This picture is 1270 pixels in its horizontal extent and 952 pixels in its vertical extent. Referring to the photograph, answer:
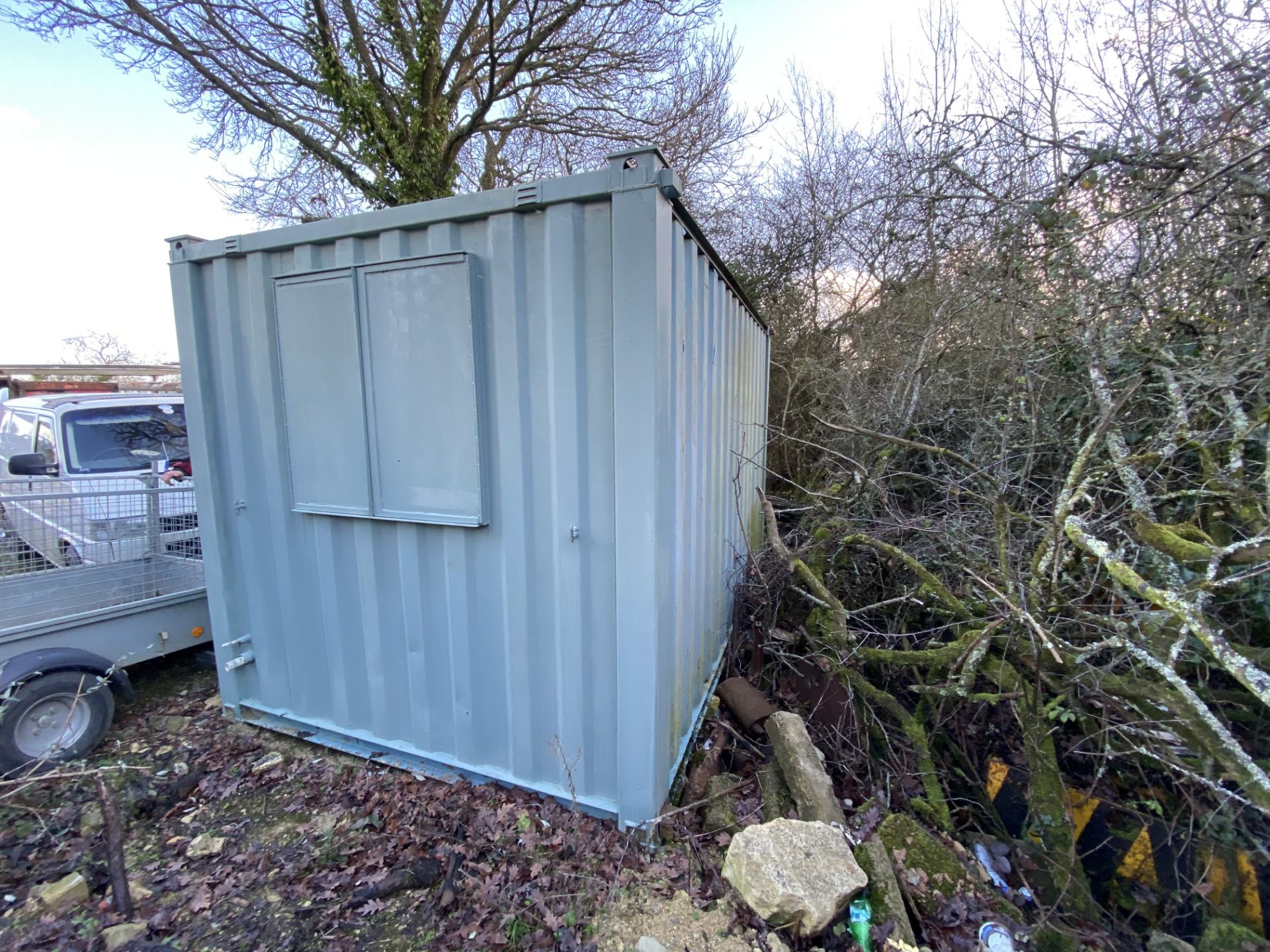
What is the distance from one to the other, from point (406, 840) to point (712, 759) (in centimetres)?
147

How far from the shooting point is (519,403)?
2.15 meters

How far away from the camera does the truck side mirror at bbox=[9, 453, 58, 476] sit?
4152 mm

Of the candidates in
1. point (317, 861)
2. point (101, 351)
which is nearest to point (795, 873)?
point (317, 861)

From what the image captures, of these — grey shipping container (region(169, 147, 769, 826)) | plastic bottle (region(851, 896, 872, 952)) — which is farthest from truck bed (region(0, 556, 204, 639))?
plastic bottle (region(851, 896, 872, 952))

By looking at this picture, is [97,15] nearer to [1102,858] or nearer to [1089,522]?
[1089,522]

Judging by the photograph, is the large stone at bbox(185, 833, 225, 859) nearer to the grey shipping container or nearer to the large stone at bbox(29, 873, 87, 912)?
the large stone at bbox(29, 873, 87, 912)

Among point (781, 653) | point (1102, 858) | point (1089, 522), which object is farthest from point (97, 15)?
point (1102, 858)

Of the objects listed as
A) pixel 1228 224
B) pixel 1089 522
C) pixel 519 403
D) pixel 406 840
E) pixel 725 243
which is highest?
pixel 725 243

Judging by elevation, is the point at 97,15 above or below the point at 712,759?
above

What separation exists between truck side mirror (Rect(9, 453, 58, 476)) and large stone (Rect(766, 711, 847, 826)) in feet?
19.7

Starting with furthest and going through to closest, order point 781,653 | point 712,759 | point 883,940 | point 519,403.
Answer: point 781,653
point 712,759
point 519,403
point 883,940

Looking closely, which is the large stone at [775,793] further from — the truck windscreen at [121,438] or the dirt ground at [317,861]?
the truck windscreen at [121,438]

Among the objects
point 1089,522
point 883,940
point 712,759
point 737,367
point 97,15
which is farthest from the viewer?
point 97,15

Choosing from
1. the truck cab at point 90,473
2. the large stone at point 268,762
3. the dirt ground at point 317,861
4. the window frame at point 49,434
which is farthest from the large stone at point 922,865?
the window frame at point 49,434
